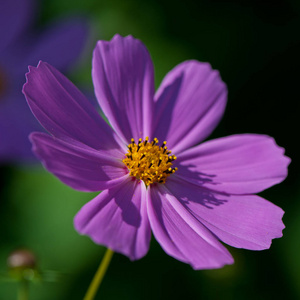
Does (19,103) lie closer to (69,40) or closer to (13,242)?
(69,40)

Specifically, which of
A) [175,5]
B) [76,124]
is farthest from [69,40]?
[76,124]

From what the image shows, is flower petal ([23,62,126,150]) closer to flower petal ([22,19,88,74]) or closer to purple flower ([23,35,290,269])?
purple flower ([23,35,290,269])

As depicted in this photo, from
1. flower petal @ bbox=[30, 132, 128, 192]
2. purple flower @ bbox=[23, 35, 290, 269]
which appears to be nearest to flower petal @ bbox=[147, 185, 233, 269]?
purple flower @ bbox=[23, 35, 290, 269]

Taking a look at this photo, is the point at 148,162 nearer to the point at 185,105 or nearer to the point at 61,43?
the point at 185,105

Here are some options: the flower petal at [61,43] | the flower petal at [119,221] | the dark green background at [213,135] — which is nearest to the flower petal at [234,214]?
the flower petal at [119,221]

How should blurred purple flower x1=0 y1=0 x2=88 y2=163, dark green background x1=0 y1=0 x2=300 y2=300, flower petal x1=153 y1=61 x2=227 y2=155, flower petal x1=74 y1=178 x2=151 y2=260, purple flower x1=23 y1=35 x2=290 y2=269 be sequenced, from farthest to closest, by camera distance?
blurred purple flower x1=0 y1=0 x2=88 y2=163
dark green background x1=0 y1=0 x2=300 y2=300
flower petal x1=153 y1=61 x2=227 y2=155
purple flower x1=23 y1=35 x2=290 y2=269
flower petal x1=74 y1=178 x2=151 y2=260

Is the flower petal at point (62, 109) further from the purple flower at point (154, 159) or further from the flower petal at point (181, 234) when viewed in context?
the flower petal at point (181, 234)

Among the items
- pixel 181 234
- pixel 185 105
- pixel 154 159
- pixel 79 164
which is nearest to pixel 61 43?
pixel 185 105
